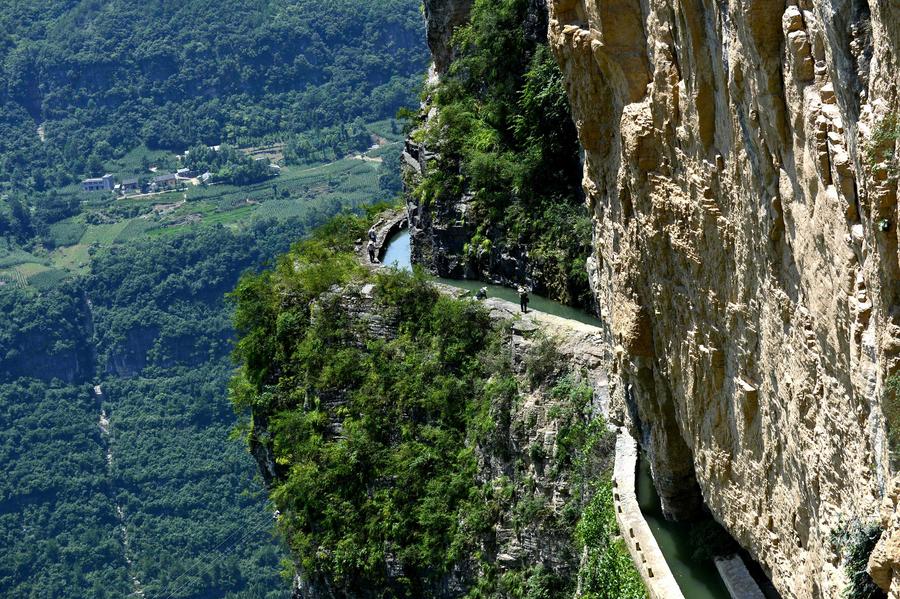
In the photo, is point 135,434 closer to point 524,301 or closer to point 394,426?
point 394,426

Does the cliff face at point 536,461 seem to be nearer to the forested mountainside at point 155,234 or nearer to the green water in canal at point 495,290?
the green water in canal at point 495,290

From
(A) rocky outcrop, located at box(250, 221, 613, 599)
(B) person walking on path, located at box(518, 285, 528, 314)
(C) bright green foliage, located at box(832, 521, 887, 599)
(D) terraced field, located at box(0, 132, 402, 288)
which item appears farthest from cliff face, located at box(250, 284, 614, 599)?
(D) terraced field, located at box(0, 132, 402, 288)

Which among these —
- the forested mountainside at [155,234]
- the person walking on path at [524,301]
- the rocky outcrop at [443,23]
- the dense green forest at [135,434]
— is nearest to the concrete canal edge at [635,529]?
the person walking on path at [524,301]

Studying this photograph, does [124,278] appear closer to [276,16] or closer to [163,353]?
[163,353]

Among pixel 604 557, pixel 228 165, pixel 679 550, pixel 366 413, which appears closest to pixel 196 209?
pixel 228 165

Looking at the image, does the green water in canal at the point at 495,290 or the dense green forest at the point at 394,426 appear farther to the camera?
the green water in canal at the point at 495,290

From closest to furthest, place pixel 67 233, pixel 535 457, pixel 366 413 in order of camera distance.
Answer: pixel 535 457
pixel 366 413
pixel 67 233

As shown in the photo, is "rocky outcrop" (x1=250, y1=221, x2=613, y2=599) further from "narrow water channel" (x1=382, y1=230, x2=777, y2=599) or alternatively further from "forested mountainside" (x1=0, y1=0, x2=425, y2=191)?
"forested mountainside" (x1=0, y1=0, x2=425, y2=191)
